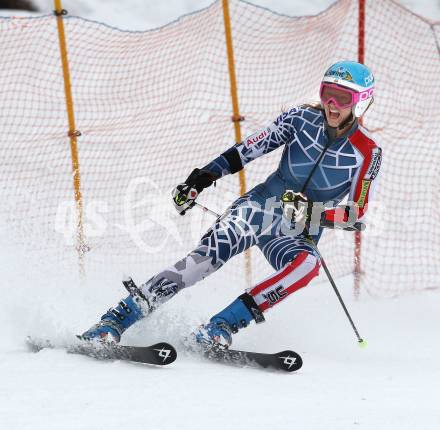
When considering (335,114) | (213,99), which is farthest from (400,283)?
(213,99)

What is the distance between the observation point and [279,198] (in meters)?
4.87

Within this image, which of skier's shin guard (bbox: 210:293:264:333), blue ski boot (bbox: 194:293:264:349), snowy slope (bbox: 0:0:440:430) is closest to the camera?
snowy slope (bbox: 0:0:440:430)

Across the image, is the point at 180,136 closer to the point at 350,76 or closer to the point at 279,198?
the point at 279,198

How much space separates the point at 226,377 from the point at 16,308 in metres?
1.51

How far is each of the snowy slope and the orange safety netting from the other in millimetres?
595

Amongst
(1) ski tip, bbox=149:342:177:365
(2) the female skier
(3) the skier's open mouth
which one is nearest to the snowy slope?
(1) ski tip, bbox=149:342:177:365

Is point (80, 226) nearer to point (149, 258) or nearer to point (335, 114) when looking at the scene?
point (149, 258)

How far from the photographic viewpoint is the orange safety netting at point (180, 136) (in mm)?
6999

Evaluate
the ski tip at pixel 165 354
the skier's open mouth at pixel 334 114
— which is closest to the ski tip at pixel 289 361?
the ski tip at pixel 165 354

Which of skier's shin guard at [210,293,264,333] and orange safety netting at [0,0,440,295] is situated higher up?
orange safety netting at [0,0,440,295]

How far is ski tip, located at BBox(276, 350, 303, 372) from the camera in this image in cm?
420

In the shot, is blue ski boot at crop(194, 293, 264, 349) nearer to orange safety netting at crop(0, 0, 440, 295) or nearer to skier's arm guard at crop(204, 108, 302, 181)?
skier's arm guard at crop(204, 108, 302, 181)

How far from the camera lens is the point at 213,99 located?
10109mm

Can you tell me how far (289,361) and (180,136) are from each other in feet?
16.3
